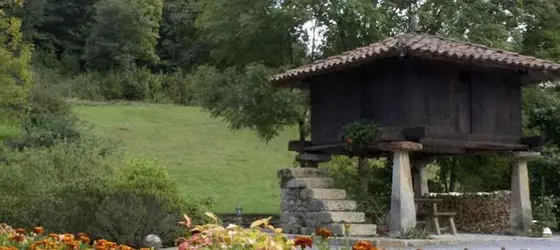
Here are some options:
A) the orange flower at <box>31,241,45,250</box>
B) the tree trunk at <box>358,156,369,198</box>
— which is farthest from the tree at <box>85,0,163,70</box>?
the orange flower at <box>31,241,45,250</box>

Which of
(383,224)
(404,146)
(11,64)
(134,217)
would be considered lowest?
(383,224)

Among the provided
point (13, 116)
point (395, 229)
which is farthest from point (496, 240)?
point (13, 116)

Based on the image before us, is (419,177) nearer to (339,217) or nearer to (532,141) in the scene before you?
(532,141)

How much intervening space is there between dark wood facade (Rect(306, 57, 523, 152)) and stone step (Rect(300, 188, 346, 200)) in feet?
4.33

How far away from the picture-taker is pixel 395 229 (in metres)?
14.8

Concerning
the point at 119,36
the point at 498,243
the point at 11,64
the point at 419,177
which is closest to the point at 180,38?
the point at 119,36

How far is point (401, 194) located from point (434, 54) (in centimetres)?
268

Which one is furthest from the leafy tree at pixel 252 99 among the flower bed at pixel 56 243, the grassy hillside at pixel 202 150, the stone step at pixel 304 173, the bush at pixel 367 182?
the flower bed at pixel 56 243

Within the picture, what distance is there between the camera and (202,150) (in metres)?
33.3

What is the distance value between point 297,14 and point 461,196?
19.5 ft

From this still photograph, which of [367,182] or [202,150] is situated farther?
[202,150]

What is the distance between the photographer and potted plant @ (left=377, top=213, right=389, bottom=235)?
50.7 ft

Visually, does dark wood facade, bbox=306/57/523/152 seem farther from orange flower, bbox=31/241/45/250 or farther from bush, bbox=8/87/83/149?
orange flower, bbox=31/241/45/250

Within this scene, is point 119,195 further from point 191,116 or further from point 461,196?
point 191,116
